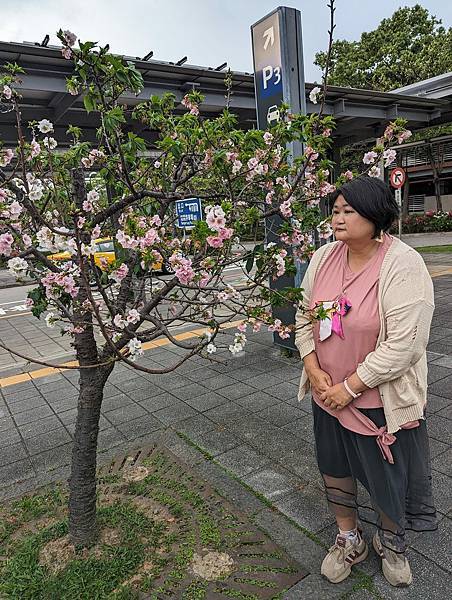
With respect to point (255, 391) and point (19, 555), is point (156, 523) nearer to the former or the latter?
point (19, 555)

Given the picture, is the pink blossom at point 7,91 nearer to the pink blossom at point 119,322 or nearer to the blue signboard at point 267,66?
the pink blossom at point 119,322

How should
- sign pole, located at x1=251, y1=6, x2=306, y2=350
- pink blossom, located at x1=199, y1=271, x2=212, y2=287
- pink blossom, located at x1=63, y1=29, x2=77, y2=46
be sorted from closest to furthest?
pink blossom, located at x1=63, y1=29, x2=77, y2=46, pink blossom, located at x1=199, y1=271, x2=212, y2=287, sign pole, located at x1=251, y1=6, x2=306, y2=350

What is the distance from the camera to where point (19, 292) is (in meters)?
14.6

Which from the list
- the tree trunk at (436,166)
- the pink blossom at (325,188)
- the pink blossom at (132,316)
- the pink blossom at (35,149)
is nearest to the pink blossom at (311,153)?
the pink blossom at (325,188)

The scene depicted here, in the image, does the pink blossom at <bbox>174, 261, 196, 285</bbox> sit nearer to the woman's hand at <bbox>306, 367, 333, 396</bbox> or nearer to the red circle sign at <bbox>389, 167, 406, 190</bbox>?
the woman's hand at <bbox>306, 367, 333, 396</bbox>

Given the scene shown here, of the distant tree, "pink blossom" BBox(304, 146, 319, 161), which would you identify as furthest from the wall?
"pink blossom" BBox(304, 146, 319, 161)

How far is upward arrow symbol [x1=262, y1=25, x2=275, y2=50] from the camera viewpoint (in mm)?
4707

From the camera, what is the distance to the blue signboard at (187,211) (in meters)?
2.66

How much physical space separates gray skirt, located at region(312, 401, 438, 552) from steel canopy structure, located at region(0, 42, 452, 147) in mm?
4026

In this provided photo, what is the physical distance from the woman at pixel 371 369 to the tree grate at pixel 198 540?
11.5 inches

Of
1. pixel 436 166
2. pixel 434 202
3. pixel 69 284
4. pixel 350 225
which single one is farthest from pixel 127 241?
pixel 434 202

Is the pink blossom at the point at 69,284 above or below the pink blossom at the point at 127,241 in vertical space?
below

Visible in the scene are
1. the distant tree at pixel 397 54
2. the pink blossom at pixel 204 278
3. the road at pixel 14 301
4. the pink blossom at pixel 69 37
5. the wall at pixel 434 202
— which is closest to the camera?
the pink blossom at pixel 69 37

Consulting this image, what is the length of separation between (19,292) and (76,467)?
44.9 ft
